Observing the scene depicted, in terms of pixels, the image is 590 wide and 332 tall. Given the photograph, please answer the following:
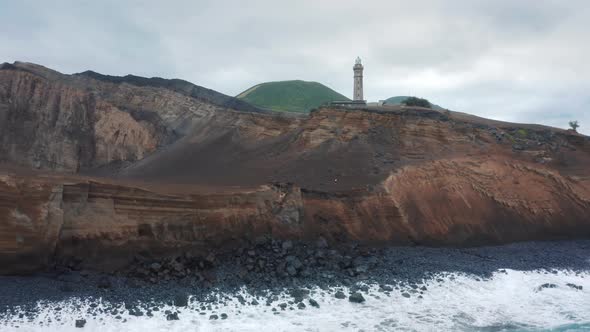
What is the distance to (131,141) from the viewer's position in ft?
90.2

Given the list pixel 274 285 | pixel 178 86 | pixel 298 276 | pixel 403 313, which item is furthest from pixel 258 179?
pixel 178 86

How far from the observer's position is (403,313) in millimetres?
10062

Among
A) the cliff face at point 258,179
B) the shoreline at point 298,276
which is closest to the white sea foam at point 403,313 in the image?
the shoreline at point 298,276

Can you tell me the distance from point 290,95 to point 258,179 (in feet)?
145

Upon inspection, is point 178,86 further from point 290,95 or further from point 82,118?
point 290,95

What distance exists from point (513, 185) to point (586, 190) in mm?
3307

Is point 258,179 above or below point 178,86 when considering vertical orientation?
below

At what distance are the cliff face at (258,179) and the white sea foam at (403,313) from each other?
2.05 meters

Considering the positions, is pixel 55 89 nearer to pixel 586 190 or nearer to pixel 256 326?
pixel 256 326

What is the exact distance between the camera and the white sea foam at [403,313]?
8.70 meters

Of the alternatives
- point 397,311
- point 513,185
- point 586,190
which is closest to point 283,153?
point 513,185

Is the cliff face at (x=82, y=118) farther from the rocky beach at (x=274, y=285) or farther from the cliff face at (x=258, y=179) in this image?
the rocky beach at (x=274, y=285)

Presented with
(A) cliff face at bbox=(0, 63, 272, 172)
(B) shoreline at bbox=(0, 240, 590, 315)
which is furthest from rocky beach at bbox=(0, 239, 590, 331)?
(A) cliff face at bbox=(0, 63, 272, 172)

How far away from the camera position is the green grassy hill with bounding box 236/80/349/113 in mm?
54781
